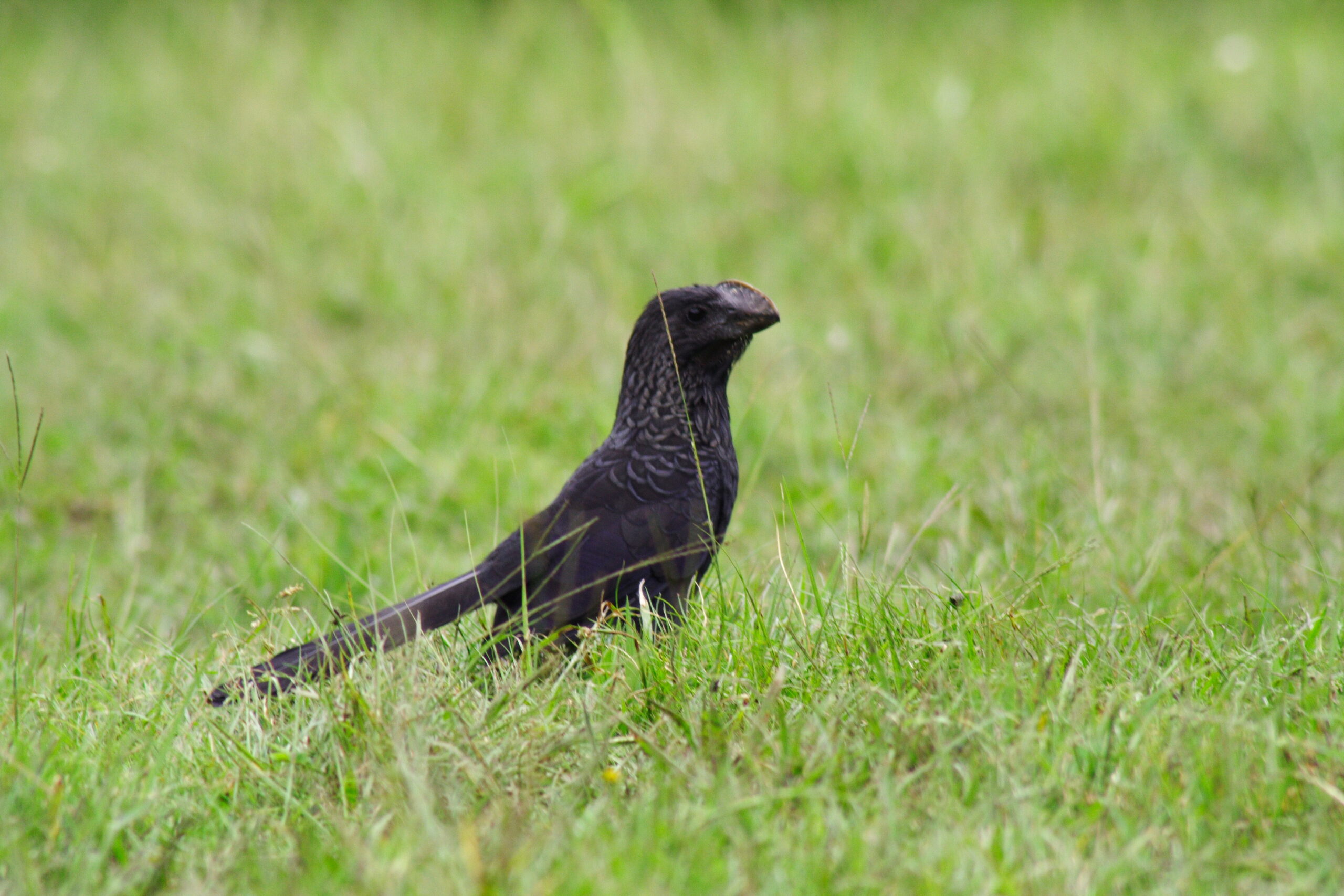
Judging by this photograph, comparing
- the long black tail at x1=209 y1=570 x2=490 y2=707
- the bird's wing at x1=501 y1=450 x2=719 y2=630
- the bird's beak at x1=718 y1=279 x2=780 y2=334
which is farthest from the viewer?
the bird's beak at x1=718 y1=279 x2=780 y2=334

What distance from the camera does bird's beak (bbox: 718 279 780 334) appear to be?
3.04 metres

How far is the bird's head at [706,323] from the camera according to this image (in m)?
3.05

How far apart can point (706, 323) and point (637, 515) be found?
0.53 metres

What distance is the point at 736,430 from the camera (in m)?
4.72

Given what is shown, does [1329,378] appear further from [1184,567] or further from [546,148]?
[546,148]

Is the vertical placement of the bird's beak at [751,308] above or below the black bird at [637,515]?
above

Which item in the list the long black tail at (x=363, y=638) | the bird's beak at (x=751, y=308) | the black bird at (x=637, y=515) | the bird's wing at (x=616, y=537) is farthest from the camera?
the bird's beak at (x=751, y=308)

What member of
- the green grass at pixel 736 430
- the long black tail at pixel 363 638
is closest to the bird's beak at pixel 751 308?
the green grass at pixel 736 430

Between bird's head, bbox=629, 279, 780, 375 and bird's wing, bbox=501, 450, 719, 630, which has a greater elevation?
bird's head, bbox=629, 279, 780, 375

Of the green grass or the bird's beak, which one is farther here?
the bird's beak

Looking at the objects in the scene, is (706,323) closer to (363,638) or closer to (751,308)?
(751,308)

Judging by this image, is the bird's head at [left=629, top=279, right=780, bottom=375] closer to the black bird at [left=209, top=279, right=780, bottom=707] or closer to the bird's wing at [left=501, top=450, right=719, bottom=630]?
the black bird at [left=209, top=279, right=780, bottom=707]

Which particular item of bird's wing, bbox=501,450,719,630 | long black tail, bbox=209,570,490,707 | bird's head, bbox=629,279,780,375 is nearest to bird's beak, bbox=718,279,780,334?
bird's head, bbox=629,279,780,375

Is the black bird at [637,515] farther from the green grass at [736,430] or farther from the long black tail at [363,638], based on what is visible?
the green grass at [736,430]
